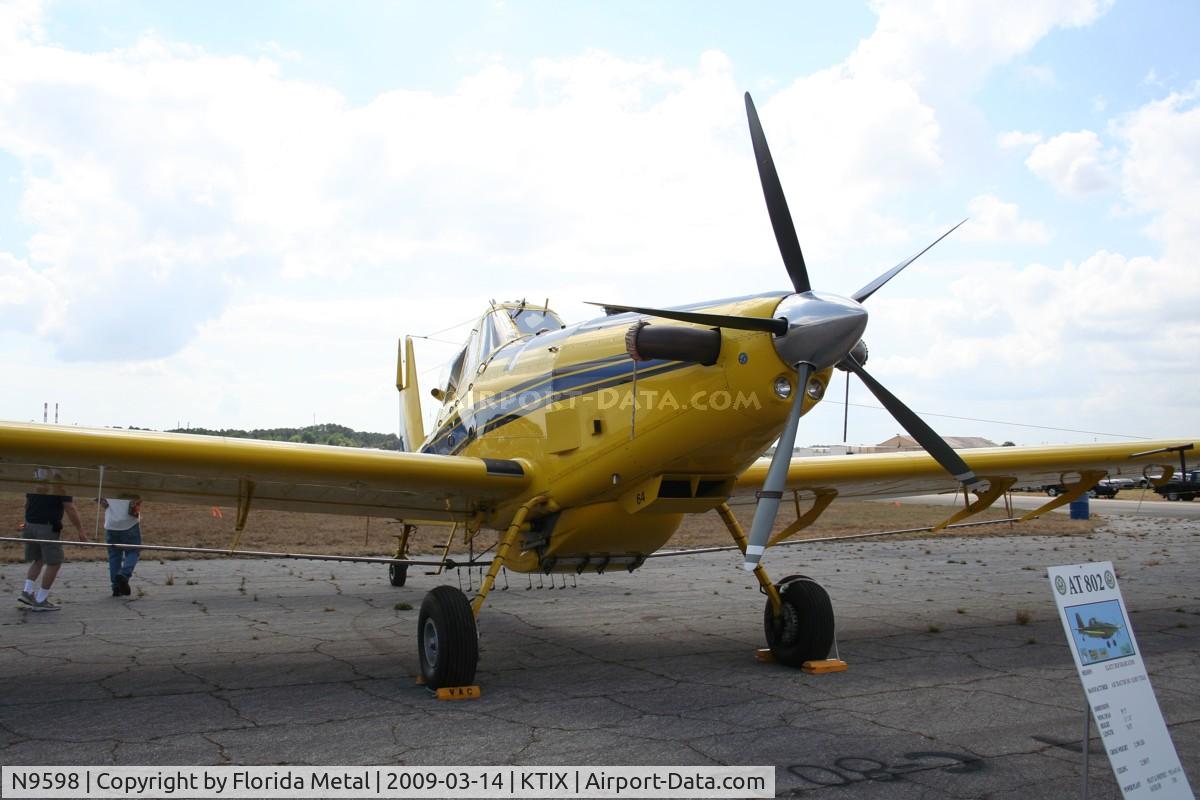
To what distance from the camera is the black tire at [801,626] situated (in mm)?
7691

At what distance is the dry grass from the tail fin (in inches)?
64.1

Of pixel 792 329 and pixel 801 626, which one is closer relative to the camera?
pixel 792 329

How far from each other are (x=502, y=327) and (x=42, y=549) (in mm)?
6360

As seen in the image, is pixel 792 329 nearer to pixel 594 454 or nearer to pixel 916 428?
pixel 916 428

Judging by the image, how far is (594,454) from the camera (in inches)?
281

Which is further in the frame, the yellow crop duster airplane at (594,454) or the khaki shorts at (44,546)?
the khaki shorts at (44,546)

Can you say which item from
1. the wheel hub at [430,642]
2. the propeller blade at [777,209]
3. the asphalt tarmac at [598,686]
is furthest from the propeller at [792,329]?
the wheel hub at [430,642]

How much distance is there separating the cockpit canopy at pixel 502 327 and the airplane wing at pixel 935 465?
2.67 meters

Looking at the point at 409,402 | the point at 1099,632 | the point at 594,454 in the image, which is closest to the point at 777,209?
the point at 594,454

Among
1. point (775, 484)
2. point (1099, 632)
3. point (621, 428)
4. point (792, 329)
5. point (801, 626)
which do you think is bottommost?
point (801, 626)

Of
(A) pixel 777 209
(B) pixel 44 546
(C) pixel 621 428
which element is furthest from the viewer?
(B) pixel 44 546

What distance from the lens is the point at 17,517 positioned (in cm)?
2327

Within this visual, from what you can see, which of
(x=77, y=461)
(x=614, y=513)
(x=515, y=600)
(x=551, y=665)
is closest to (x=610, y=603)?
(x=515, y=600)

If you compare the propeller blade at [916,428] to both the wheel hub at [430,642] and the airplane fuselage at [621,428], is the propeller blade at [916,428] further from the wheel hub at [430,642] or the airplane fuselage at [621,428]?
the wheel hub at [430,642]
